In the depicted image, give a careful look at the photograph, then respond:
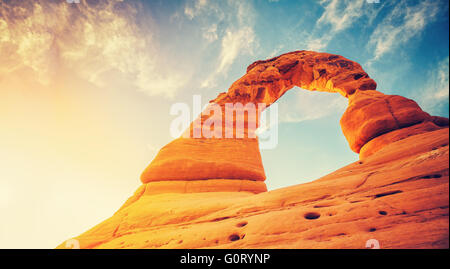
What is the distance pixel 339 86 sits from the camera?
53.6 ft

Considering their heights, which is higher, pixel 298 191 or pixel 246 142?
pixel 246 142

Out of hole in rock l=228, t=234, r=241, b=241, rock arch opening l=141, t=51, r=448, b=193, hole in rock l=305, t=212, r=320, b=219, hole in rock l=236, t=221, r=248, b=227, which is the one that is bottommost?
hole in rock l=228, t=234, r=241, b=241

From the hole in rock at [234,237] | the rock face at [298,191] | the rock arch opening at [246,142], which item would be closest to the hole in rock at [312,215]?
the rock face at [298,191]

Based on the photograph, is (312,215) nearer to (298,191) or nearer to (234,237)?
(298,191)

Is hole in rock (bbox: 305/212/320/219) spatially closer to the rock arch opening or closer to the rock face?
the rock face

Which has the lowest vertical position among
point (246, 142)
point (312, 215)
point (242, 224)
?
point (242, 224)

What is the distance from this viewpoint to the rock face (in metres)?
3.95

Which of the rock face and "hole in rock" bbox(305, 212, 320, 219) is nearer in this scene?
the rock face

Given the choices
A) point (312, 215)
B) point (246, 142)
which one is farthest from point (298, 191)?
point (246, 142)

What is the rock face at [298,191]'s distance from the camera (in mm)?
3951

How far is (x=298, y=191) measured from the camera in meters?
6.62

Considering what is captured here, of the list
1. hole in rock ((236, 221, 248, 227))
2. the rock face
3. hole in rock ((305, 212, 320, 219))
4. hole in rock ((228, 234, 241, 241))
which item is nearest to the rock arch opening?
the rock face
